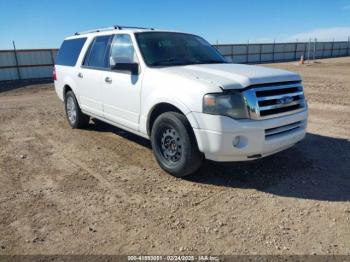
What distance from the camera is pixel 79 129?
23.5 ft

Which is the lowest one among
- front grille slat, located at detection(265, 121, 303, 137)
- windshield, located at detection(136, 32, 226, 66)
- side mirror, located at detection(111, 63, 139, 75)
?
front grille slat, located at detection(265, 121, 303, 137)

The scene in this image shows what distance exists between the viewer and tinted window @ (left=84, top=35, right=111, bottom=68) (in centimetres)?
551

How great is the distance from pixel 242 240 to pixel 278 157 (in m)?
2.33

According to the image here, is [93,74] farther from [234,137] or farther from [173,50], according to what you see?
[234,137]

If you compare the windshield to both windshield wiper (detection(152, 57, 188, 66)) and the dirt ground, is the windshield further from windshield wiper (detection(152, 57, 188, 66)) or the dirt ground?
the dirt ground

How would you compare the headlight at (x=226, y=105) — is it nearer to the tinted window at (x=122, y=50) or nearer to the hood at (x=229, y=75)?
the hood at (x=229, y=75)

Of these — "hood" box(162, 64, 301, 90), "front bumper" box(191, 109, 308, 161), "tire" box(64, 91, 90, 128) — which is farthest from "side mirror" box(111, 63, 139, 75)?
"tire" box(64, 91, 90, 128)

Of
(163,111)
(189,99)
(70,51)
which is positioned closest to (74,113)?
(70,51)

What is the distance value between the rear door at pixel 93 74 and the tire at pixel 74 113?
1.55 feet

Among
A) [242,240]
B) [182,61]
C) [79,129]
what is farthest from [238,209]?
[79,129]

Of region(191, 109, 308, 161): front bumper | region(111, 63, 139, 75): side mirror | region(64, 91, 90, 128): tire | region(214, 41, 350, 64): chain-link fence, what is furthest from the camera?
region(214, 41, 350, 64): chain-link fence

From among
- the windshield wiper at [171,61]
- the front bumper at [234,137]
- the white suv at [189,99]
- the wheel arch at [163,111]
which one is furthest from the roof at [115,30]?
the front bumper at [234,137]

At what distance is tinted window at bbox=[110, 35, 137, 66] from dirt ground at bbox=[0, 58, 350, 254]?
157 centimetres

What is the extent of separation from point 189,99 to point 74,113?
398 cm
